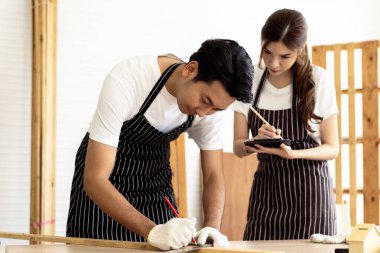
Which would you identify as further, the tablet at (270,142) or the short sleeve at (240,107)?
the short sleeve at (240,107)

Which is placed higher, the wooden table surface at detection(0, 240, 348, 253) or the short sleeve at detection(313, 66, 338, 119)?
the short sleeve at detection(313, 66, 338, 119)

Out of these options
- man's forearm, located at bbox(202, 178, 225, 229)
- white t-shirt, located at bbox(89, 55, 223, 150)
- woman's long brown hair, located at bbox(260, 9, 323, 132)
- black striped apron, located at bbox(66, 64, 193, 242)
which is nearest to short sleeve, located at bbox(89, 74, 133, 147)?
white t-shirt, located at bbox(89, 55, 223, 150)

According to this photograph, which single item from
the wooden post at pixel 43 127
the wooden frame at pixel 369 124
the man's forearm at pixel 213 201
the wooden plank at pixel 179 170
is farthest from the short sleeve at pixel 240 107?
the wooden frame at pixel 369 124

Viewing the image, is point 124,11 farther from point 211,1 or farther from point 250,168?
point 250,168

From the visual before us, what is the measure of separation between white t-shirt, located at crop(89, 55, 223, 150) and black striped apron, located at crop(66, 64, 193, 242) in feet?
0.09

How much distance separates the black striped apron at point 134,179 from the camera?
243 cm

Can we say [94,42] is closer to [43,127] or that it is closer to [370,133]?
[43,127]

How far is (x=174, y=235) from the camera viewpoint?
1.92 metres

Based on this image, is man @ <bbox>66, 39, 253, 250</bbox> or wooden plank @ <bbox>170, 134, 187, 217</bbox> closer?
man @ <bbox>66, 39, 253, 250</bbox>

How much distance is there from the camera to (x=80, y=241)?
2150 millimetres

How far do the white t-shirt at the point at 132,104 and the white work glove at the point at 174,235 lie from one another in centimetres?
41

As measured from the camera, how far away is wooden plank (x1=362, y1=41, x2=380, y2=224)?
4.80 meters

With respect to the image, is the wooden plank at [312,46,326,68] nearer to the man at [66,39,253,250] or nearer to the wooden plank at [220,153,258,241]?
the wooden plank at [220,153,258,241]

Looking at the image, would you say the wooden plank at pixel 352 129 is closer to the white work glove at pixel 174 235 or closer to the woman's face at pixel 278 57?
the woman's face at pixel 278 57
